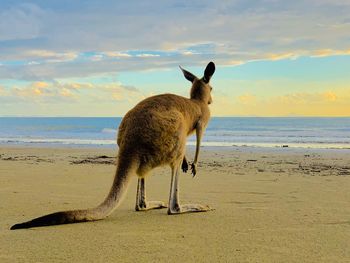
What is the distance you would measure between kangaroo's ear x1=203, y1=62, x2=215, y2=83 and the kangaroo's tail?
74.2 inches

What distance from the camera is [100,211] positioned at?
13.9 ft

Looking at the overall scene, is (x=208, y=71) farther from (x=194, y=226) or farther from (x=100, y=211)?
(x=100, y=211)

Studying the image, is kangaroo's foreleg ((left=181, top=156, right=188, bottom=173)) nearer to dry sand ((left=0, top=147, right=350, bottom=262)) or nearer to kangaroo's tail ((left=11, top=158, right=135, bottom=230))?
dry sand ((left=0, top=147, right=350, bottom=262))

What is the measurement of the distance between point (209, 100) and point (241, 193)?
4.88 feet

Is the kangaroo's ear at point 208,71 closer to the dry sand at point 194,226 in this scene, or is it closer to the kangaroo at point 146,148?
the kangaroo at point 146,148

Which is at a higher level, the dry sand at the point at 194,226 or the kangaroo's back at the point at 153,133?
the kangaroo's back at the point at 153,133

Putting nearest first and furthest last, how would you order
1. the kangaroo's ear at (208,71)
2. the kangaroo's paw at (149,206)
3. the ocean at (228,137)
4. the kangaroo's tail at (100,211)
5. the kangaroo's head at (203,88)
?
the kangaroo's tail at (100,211), the kangaroo's paw at (149,206), the kangaroo's ear at (208,71), the kangaroo's head at (203,88), the ocean at (228,137)

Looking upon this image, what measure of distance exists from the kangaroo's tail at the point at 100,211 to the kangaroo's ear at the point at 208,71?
1.88 meters

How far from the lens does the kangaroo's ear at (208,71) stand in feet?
18.7

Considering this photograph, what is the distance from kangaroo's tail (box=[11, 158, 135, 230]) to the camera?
3.93 m

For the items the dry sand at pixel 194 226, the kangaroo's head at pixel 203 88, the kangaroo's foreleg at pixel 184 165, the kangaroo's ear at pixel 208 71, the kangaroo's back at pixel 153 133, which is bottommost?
the dry sand at pixel 194 226

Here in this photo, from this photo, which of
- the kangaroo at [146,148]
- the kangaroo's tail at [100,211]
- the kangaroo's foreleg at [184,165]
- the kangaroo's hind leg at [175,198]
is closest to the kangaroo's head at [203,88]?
the kangaroo at [146,148]

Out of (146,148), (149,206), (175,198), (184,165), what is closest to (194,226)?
(175,198)

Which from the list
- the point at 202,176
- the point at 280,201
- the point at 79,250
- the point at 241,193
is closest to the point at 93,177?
the point at 202,176
